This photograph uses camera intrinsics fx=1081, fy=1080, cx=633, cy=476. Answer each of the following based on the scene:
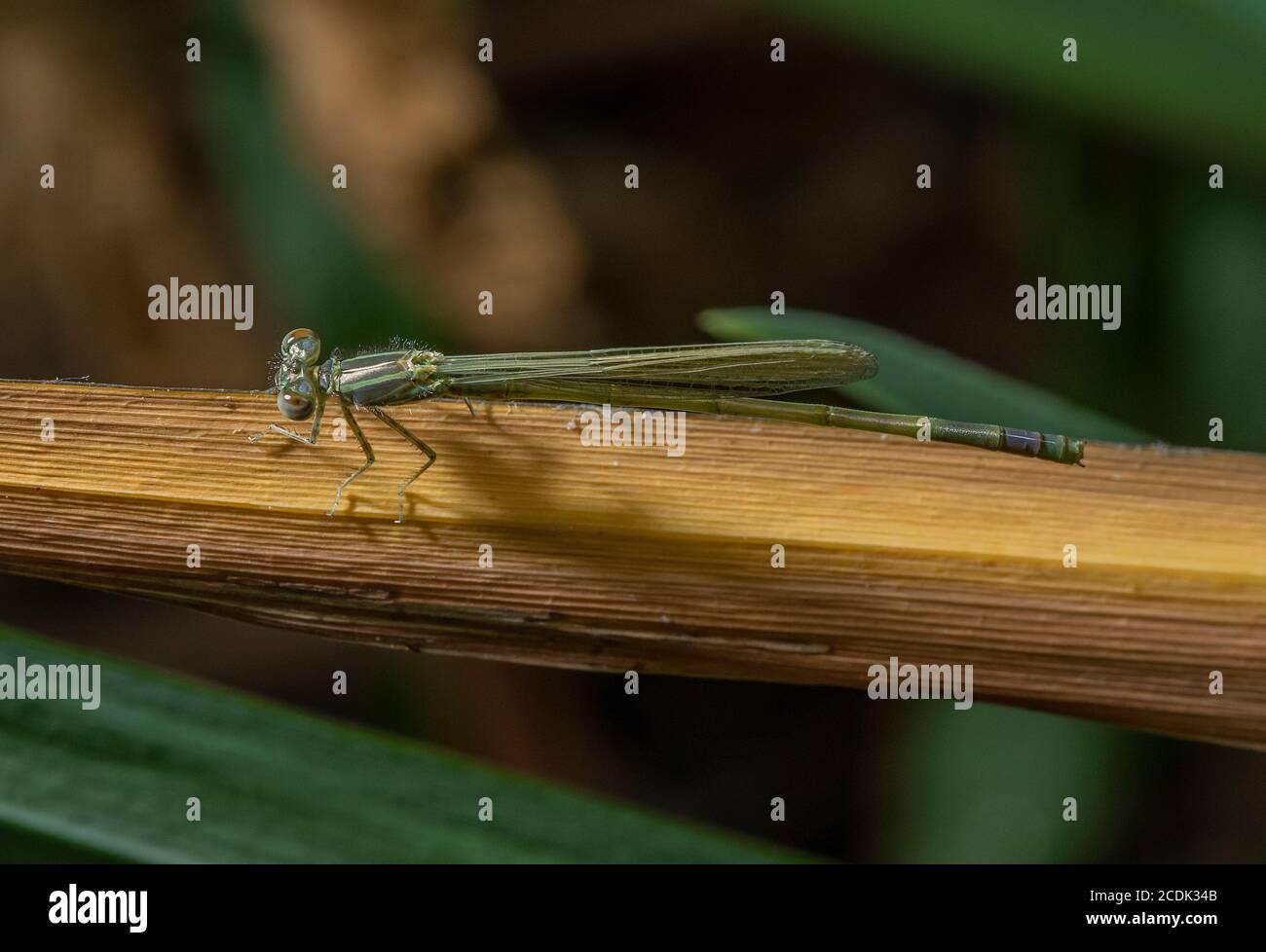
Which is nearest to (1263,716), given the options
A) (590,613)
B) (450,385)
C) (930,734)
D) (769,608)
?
(769,608)

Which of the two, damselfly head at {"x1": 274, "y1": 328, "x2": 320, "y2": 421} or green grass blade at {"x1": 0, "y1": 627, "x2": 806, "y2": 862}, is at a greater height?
damselfly head at {"x1": 274, "y1": 328, "x2": 320, "y2": 421}

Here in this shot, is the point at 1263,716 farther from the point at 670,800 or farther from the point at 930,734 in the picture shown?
the point at 670,800

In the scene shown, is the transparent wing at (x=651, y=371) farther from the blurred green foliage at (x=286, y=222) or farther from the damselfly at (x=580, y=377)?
the blurred green foliage at (x=286, y=222)

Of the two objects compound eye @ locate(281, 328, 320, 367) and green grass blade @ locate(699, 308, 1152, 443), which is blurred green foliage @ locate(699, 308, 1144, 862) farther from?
compound eye @ locate(281, 328, 320, 367)

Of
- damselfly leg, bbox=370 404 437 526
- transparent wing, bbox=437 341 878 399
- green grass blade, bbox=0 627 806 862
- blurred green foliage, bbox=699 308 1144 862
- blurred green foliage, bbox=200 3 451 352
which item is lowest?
blurred green foliage, bbox=699 308 1144 862

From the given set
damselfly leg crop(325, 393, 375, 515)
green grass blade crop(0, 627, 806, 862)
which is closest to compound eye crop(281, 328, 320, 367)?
damselfly leg crop(325, 393, 375, 515)

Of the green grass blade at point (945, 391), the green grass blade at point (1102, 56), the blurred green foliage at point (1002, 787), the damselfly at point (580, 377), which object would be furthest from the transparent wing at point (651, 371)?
the green grass blade at point (1102, 56)
